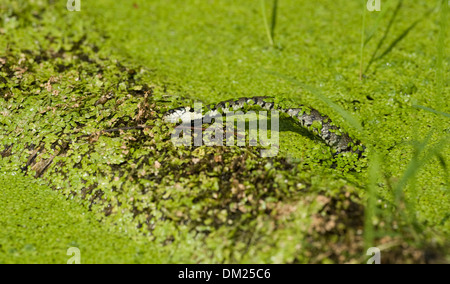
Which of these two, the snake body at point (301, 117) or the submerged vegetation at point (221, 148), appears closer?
the submerged vegetation at point (221, 148)

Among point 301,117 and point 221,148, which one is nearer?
point 221,148

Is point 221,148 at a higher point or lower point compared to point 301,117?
lower

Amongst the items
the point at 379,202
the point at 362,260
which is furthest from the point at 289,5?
the point at 362,260

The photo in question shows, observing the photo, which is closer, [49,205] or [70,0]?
[49,205]

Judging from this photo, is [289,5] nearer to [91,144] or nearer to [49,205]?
[91,144]

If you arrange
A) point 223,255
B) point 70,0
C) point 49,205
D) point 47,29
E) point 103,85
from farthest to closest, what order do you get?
point 70,0 < point 47,29 < point 103,85 < point 49,205 < point 223,255
